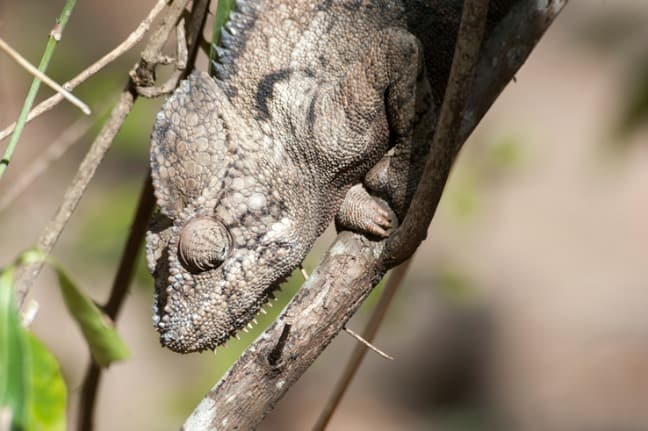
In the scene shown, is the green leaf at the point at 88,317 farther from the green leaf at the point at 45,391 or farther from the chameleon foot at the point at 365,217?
the chameleon foot at the point at 365,217

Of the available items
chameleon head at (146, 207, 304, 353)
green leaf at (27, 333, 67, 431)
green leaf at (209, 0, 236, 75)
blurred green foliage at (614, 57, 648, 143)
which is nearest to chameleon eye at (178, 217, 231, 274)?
chameleon head at (146, 207, 304, 353)

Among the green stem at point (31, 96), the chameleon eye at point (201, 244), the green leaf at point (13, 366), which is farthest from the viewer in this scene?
the chameleon eye at point (201, 244)

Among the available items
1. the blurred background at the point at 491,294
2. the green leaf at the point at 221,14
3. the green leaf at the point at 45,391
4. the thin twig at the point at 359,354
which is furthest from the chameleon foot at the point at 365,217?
the blurred background at the point at 491,294

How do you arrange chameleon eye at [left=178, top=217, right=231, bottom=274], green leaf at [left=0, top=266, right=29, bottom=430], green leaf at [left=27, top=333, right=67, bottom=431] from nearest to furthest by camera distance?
green leaf at [left=0, top=266, right=29, bottom=430] → green leaf at [left=27, top=333, right=67, bottom=431] → chameleon eye at [left=178, top=217, right=231, bottom=274]

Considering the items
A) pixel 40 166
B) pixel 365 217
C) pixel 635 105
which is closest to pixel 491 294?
pixel 365 217

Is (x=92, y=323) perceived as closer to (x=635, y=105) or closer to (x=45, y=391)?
(x=45, y=391)

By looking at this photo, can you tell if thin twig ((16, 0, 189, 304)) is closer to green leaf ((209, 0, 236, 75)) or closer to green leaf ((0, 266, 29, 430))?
green leaf ((209, 0, 236, 75))
